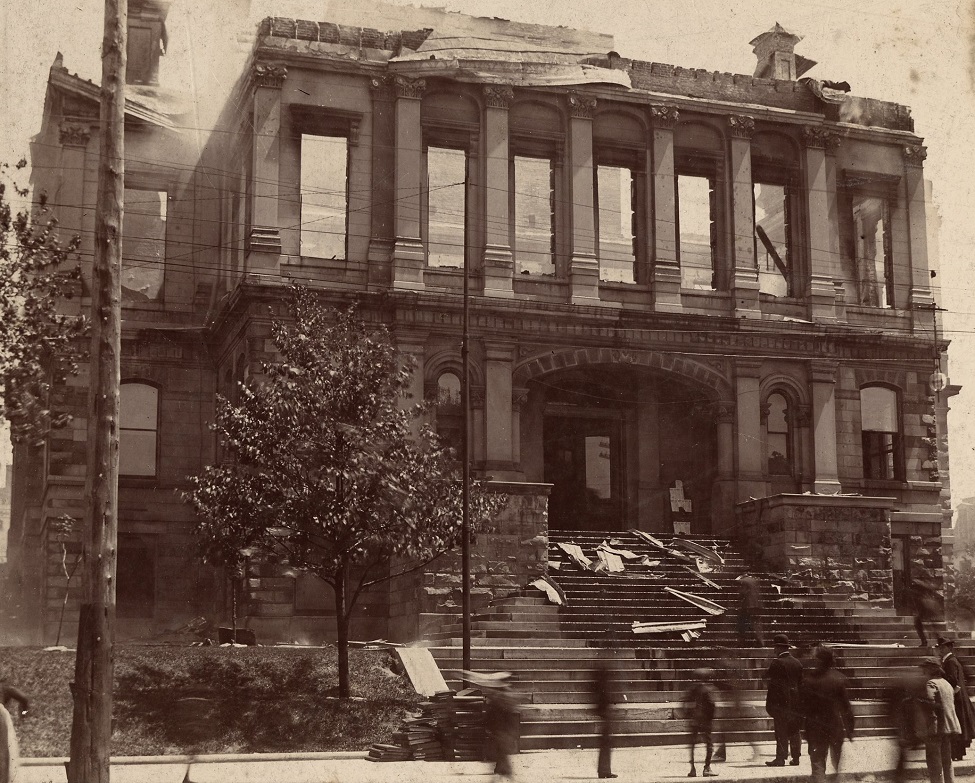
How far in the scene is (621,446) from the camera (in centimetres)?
3528

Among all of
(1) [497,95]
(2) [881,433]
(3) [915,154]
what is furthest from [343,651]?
(3) [915,154]

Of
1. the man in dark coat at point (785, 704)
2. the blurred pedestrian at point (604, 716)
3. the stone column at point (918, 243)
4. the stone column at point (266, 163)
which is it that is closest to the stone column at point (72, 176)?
the stone column at point (266, 163)

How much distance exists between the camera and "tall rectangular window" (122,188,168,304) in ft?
115

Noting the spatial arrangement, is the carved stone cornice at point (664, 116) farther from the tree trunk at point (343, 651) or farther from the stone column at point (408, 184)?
the tree trunk at point (343, 651)

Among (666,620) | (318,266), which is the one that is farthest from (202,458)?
(666,620)

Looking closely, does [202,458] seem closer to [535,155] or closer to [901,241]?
[535,155]

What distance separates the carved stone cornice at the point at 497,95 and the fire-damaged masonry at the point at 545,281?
58 mm

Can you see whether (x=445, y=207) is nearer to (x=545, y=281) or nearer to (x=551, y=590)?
(x=545, y=281)

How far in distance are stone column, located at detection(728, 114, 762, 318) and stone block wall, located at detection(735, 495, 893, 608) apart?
256 inches

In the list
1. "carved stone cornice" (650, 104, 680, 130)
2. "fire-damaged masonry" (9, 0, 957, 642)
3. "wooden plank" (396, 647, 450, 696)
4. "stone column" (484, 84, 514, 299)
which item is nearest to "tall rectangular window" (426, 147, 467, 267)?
"fire-damaged masonry" (9, 0, 957, 642)

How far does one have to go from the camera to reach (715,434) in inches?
1336

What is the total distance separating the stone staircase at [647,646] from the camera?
68.6 ft

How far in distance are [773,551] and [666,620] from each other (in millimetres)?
4936

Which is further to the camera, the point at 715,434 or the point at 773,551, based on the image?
the point at 715,434
